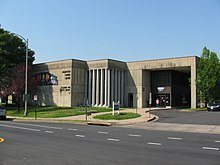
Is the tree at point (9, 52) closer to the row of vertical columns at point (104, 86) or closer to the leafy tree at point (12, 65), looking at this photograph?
the leafy tree at point (12, 65)

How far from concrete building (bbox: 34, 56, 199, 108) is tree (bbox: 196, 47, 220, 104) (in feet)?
4.36

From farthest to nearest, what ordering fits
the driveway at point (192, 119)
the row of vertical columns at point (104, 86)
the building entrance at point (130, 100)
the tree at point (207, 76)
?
the building entrance at point (130, 100), the row of vertical columns at point (104, 86), the tree at point (207, 76), the driveway at point (192, 119)

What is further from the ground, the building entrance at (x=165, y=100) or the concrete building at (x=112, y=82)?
the concrete building at (x=112, y=82)

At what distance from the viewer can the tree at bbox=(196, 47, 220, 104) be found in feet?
139

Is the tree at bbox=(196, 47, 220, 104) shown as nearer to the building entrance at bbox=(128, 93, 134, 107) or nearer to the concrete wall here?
the building entrance at bbox=(128, 93, 134, 107)

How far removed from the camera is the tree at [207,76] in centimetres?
4222

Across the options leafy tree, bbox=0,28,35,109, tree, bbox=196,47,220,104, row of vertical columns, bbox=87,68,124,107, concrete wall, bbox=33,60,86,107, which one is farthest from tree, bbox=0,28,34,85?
tree, bbox=196,47,220,104

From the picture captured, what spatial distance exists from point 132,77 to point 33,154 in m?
40.1

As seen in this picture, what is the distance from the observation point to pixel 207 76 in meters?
42.4

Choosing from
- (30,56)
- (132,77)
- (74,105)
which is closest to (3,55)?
(30,56)

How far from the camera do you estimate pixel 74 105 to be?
153 feet

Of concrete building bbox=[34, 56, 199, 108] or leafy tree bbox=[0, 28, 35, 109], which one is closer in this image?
leafy tree bbox=[0, 28, 35, 109]

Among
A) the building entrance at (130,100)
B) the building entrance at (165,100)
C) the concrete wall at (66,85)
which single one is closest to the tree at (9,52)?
the concrete wall at (66,85)

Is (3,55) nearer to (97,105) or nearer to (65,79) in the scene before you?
(65,79)
